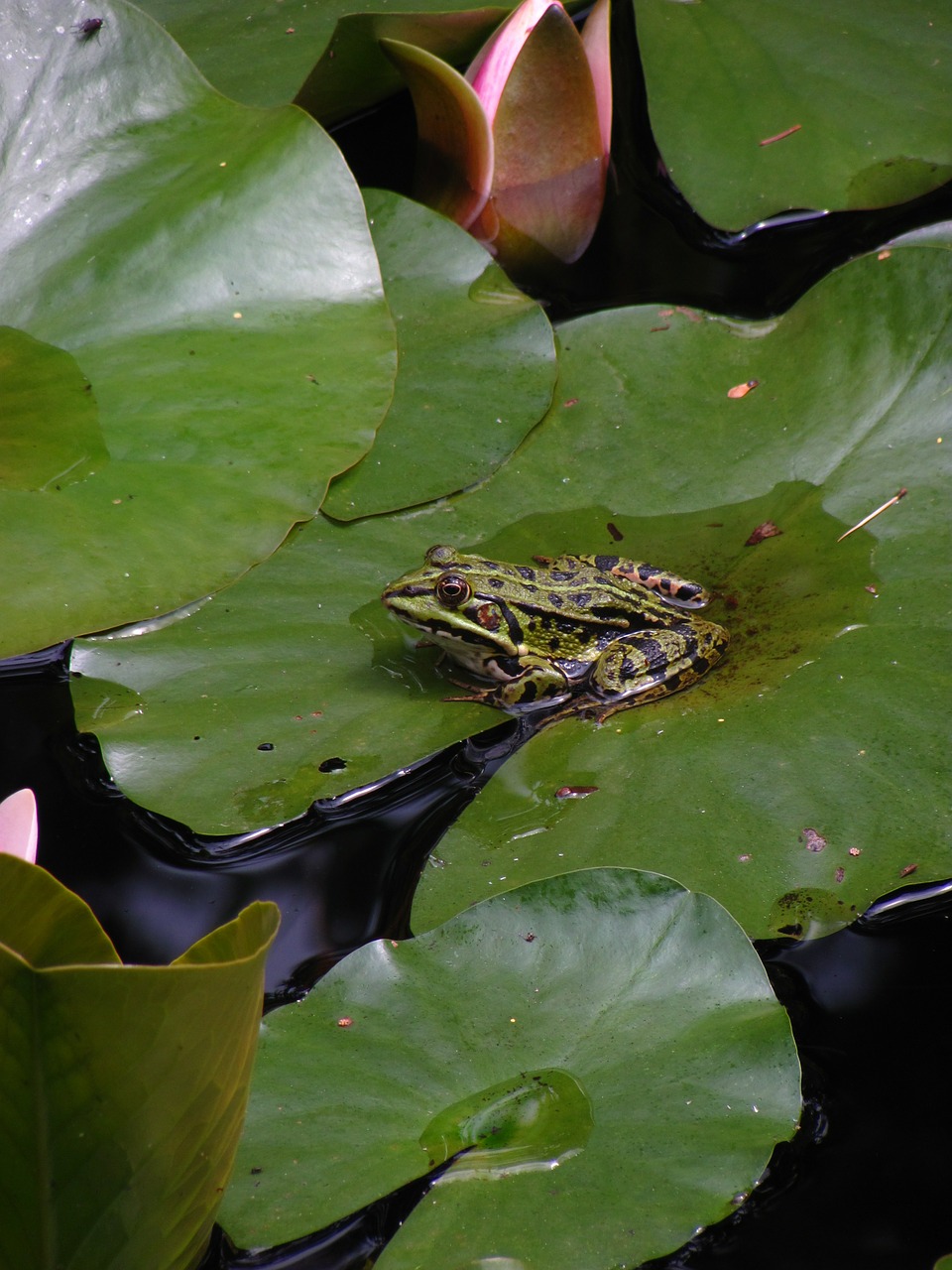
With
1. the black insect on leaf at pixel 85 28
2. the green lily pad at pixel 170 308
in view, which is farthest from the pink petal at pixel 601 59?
the black insect on leaf at pixel 85 28

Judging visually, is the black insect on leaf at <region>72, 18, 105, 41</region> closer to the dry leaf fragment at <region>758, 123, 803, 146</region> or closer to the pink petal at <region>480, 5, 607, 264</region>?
the pink petal at <region>480, 5, 607, 264</region>

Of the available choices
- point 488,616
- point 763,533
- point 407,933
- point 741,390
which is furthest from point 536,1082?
point 741,390

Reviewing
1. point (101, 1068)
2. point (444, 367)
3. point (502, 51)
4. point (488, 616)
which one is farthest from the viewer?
point (502, 51)

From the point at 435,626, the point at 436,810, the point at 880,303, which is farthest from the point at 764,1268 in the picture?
the point at 880,303

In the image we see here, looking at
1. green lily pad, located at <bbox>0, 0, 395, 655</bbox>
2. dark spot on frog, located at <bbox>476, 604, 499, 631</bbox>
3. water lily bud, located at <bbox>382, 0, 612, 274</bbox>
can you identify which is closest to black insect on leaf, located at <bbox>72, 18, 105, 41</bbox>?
green lily pad, located at <bbox>0, 0, 395, 655</bbox>

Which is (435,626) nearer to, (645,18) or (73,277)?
(73,277)

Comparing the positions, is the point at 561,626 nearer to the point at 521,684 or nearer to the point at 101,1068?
the point at 521,684
